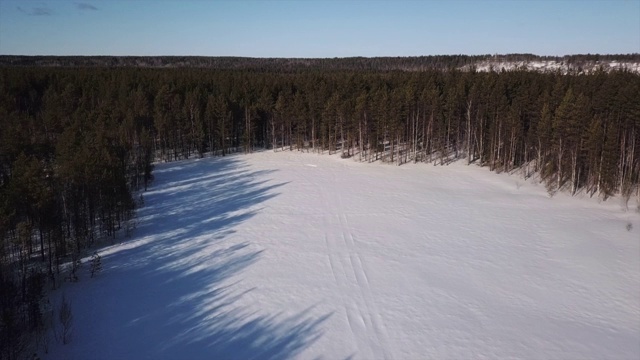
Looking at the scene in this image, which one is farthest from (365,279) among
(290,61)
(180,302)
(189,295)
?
(290,61)

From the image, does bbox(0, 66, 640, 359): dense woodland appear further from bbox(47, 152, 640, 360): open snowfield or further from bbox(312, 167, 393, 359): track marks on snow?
bbox(312, 167, 393, 359): track marks on snow

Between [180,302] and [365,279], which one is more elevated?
[180,302]

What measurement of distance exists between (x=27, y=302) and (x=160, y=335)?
5.97m

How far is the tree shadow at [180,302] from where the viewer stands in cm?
1853

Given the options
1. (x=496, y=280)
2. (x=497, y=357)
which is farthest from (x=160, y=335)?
(x=496, y=280)

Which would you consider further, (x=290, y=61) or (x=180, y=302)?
(x=290, y=61)

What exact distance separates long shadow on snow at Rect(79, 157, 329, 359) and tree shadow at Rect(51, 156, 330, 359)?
0.04 m

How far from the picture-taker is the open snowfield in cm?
1912

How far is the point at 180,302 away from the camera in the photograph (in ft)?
72.8

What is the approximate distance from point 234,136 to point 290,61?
123 meters

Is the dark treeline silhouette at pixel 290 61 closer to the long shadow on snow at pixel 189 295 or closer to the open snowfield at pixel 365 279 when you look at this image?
the open snowfield at pixel 365 279

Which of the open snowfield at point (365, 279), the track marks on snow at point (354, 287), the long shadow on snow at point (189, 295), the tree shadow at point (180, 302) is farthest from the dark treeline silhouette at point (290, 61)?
the tree shadow at point (180, 302)

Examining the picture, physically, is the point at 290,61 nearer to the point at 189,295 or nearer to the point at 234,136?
the point at 234,136

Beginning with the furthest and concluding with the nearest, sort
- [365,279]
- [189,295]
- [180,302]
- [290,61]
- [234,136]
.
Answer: [290,61]
[234,136]
[365,279]
[189,295]
[180,302]
